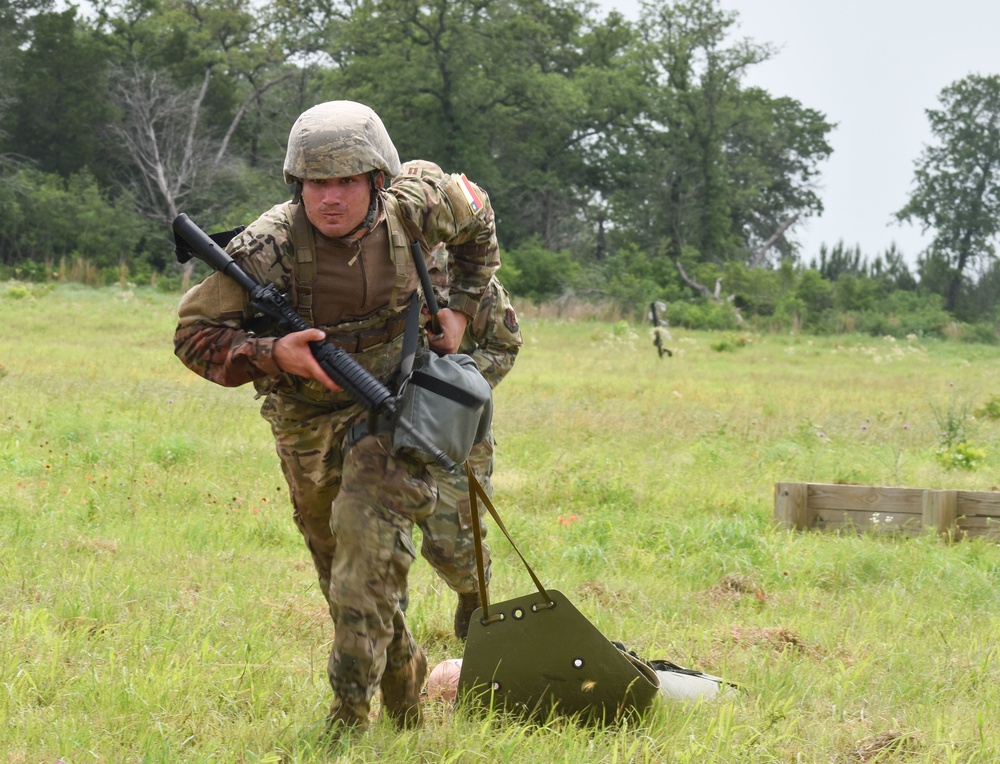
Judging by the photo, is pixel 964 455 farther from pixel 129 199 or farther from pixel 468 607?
pixel 129 199

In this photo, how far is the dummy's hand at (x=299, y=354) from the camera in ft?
11.6

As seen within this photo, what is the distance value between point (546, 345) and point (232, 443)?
52.5ft

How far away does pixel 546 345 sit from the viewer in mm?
25484

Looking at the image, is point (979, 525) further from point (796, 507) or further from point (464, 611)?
point (464, 611)

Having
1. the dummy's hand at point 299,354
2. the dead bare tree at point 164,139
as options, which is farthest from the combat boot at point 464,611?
the dead bare tree at point 164,139

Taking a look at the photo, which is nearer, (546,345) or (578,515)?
(578,515)

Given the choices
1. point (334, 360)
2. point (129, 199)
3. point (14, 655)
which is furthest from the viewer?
point (129, 199)

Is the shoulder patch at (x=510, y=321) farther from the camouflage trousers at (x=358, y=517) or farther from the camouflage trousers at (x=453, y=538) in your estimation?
the camouflage trousers at (x=358, y=517)

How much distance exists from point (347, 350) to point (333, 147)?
0.63 m

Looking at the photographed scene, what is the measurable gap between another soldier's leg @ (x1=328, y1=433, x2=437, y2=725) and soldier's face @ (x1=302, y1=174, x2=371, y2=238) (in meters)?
0.65

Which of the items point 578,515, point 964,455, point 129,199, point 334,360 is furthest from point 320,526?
point 129,199

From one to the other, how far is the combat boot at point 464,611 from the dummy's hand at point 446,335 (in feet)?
4.44

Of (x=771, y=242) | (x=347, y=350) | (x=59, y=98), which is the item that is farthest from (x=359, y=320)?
(x=771, y=242)

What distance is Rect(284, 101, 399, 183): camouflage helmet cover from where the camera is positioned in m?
3.67
